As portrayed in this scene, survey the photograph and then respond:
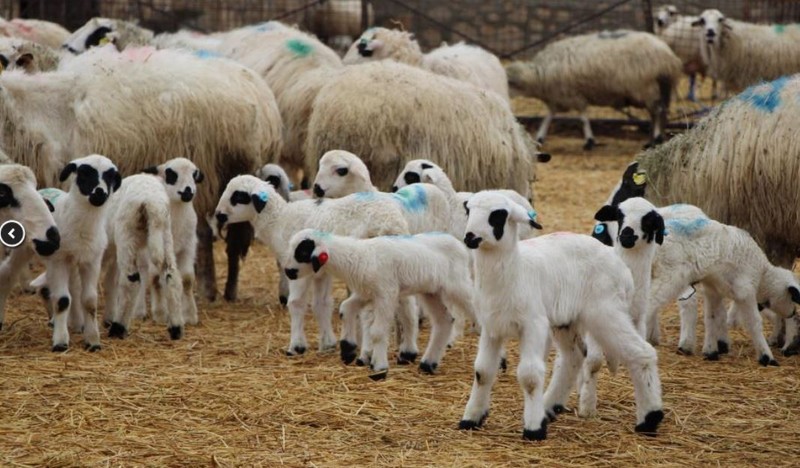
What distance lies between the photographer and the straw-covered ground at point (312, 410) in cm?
591

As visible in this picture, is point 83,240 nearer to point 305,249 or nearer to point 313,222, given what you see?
point 313,222

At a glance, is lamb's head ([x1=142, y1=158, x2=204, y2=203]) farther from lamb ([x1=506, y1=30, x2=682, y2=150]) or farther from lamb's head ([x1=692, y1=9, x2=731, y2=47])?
lamb's head ([x1=692, y1=9, x2=731, y2=47])

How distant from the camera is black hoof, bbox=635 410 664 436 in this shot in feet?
20.6

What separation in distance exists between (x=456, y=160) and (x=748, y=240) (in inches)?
92.2

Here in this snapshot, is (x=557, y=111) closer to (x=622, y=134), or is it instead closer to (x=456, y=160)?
(x=622, y=134)

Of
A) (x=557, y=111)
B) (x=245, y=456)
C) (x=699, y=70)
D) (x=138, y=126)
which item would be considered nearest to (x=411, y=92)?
(x=138, y=126)

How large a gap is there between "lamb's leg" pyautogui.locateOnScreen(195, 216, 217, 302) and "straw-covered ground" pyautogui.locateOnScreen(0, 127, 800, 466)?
1.25 m

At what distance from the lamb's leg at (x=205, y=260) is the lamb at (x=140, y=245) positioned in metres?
1.40

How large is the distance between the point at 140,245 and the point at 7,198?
3.48 feet

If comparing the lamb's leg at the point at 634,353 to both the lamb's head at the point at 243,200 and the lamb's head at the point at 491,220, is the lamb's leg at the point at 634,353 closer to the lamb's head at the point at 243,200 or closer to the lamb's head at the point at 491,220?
the lamb's head at the point at 491,220

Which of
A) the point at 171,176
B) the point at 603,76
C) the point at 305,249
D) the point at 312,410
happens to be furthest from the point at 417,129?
the point at 603,76

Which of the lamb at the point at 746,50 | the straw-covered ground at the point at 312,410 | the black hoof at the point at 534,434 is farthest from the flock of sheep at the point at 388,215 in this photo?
the lamb at the point at 746,50

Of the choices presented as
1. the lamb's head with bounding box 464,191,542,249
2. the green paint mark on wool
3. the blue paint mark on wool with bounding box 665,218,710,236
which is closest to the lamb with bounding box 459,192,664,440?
the lamb's head with bounding box 464,191,542,249

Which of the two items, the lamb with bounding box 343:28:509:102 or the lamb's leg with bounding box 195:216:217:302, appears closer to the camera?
the lamb's leg with bounding box 195:216:217:302
